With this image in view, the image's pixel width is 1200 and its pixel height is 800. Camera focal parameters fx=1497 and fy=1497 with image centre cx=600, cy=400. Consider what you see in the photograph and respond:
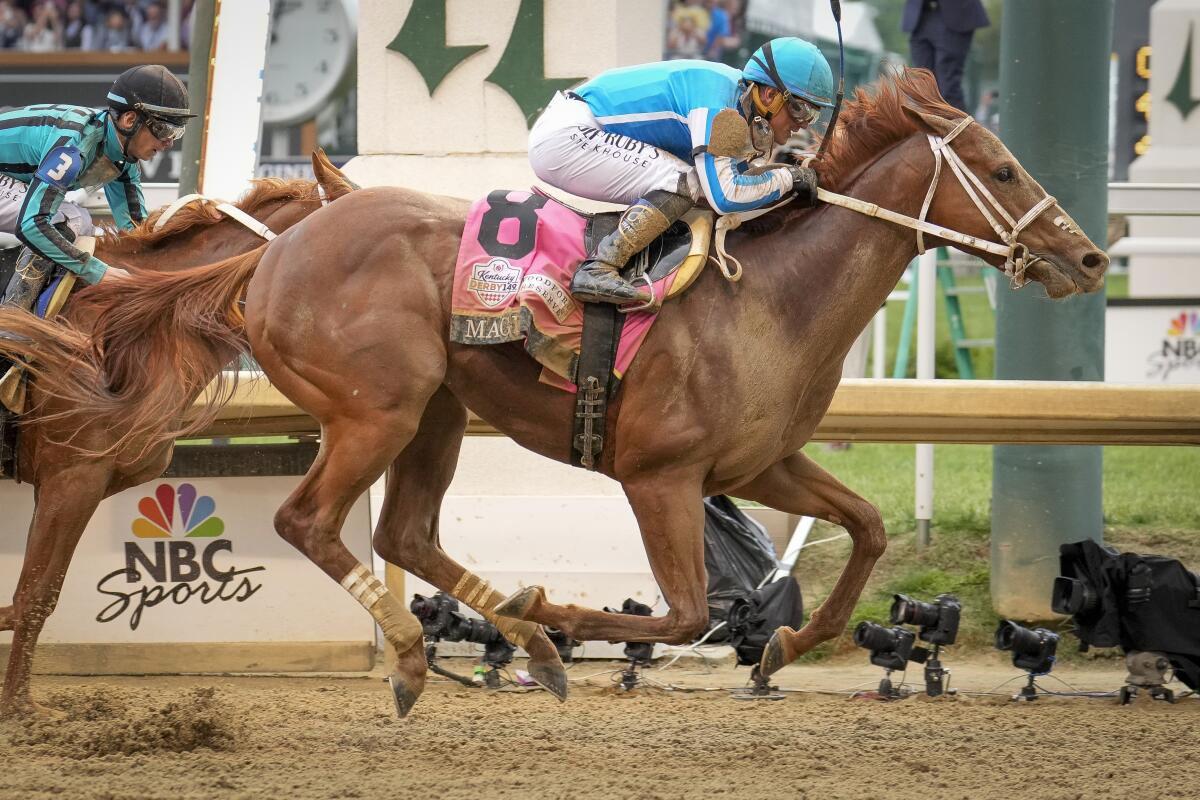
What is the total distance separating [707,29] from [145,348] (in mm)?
15231

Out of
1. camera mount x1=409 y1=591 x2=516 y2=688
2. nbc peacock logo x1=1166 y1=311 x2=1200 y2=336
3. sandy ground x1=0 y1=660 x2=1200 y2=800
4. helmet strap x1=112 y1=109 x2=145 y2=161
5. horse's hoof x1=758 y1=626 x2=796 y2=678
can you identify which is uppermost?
helmet strap x1=112 y1=109 x2=145 y2=161

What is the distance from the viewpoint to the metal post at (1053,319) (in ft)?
24.2

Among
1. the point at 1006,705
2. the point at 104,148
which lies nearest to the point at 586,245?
the point at 104,148

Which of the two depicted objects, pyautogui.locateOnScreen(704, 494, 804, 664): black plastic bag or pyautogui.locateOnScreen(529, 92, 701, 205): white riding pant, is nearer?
pyautogui.locateOnScreen(529, 92, 701, 205): white riding pant

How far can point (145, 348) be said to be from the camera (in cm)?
553

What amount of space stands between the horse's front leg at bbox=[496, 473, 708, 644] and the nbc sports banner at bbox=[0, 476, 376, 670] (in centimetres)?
232

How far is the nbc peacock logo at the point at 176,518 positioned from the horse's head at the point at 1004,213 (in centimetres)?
372

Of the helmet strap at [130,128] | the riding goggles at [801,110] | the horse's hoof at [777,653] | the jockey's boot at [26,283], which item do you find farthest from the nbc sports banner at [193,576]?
the riding goggles at [801,110]

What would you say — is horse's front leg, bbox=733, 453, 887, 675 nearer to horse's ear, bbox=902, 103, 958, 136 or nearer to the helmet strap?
horse's ear, bbox=902, 103, 958, 136

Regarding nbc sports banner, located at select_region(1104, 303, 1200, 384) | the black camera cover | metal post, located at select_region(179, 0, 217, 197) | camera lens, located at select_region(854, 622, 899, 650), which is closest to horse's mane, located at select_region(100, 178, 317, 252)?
metal post, located at select_region(179, 0, 217, 197)

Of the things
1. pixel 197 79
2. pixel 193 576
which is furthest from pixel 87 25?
pixel 193 576

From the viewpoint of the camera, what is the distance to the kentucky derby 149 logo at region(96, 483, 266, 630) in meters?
6.97

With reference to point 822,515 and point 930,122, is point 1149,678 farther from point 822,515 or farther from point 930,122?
point 930,122

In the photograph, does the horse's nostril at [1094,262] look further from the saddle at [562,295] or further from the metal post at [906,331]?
the metal post at [906,331]
